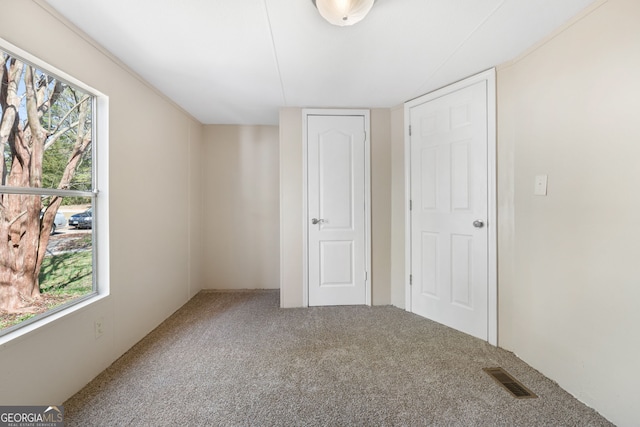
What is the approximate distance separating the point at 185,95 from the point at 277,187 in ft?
4.80

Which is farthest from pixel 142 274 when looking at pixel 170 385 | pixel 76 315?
pixel 170 385

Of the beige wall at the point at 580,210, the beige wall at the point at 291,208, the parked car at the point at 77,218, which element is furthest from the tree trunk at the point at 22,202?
the beige wall at the point at 580,210

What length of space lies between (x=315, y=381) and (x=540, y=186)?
1.93m

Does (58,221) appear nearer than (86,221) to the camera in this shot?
Yes

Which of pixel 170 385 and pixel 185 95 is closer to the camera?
pixel 170 385

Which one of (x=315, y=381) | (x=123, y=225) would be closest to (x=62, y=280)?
(x=123, y=225)

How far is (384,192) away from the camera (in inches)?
110

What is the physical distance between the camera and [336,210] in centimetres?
279

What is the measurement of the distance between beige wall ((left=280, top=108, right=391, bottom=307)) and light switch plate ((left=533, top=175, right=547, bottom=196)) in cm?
132

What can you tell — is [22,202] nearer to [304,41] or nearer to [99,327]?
[99,327]

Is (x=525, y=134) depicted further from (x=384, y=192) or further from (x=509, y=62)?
(x=384, y=192)

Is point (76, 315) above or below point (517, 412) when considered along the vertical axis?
above

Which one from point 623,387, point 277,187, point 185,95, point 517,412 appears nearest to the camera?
point 623,387

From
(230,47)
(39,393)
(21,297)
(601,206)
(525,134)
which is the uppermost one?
(230,47)
